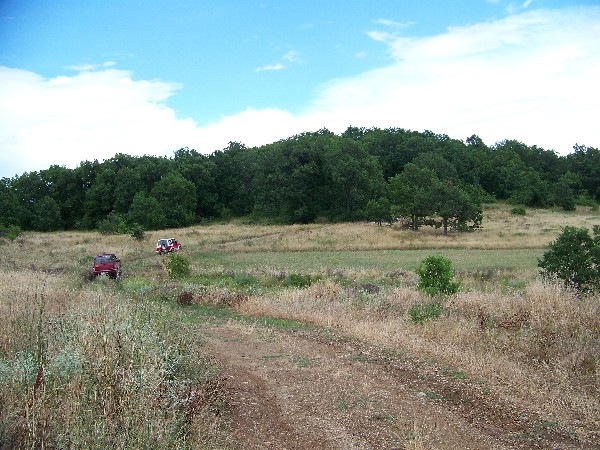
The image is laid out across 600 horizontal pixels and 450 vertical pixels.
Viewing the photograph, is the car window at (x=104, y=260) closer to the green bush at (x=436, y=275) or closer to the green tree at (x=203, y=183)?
the green bush at (x=436, y=275)

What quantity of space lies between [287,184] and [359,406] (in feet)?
248

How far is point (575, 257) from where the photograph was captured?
18312mm

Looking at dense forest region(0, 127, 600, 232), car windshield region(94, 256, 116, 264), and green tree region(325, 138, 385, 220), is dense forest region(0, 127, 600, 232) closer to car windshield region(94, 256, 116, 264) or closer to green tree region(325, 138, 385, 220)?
green tree region(325, 138, 385, 220)

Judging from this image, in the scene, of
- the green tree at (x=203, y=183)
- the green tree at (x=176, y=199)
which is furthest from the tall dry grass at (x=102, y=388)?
the green tree at (x=203, y=183)

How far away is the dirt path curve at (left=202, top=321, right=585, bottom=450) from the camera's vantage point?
621 cm

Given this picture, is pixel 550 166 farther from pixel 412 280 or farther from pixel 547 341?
pixel 547 341

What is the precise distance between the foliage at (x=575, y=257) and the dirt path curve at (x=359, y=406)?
10.8 meters

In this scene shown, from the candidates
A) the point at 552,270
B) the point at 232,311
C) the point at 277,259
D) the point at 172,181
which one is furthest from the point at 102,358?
the point at 172,181

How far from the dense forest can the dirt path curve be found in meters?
55.4

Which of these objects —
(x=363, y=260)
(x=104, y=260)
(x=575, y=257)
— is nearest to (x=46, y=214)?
(x=104, y=260)

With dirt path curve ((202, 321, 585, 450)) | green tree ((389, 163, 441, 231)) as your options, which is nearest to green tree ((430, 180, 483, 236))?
green tree ((389, 163, 441, 231))

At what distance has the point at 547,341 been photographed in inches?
414

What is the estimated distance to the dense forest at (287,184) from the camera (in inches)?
3177

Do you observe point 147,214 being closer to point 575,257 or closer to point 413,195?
point 413,195
